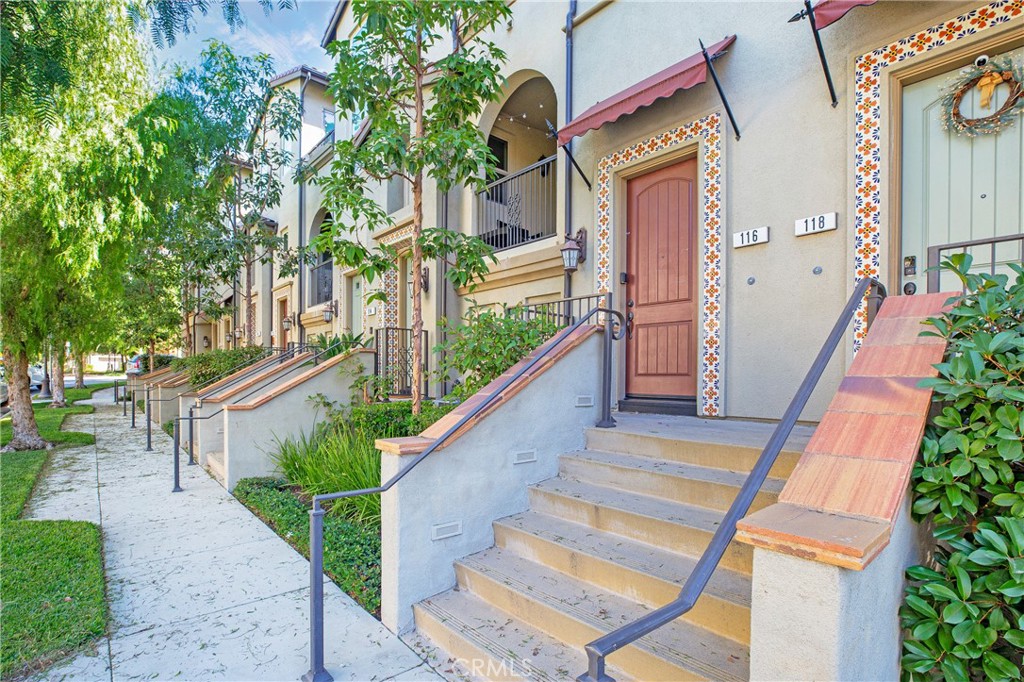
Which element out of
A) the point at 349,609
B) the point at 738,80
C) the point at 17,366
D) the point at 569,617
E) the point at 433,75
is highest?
the point at 433,75

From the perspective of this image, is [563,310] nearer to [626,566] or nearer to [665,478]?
[665,478]

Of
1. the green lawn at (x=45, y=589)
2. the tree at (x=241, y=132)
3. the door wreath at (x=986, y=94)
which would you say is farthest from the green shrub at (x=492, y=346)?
the tree at (x=241, y=132)

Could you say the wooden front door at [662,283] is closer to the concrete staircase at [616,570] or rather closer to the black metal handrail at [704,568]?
the concrete staircase at [616,570]

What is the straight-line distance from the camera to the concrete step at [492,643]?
2.39m

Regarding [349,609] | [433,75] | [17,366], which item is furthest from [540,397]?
[17,366]

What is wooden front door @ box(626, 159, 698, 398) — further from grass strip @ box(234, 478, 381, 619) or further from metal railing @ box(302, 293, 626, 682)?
grass strip @ box(234, 478, 381, 619)

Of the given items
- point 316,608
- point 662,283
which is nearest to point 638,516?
point 316,608

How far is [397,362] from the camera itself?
8227 millimetres

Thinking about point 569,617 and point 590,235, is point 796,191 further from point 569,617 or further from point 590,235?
point 569,617

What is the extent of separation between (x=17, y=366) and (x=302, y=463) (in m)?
5.88

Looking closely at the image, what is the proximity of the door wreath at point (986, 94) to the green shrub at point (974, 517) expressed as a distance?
2.16 metres

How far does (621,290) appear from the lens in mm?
5617

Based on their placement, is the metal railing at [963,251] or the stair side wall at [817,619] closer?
the stair side wall at [817,619]

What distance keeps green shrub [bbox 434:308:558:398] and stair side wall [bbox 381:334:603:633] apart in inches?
24.6
